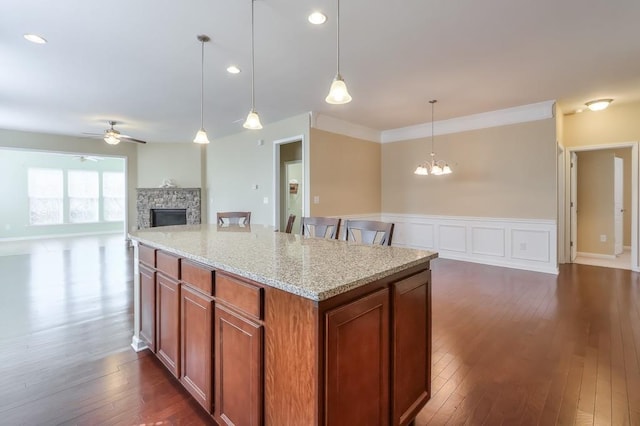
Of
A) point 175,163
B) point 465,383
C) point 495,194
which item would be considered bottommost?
point 465,383

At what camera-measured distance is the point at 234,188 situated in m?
6.90

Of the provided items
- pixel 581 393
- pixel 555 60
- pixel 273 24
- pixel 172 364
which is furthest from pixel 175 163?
pixel 581 393

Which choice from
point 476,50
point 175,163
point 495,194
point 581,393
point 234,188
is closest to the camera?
point 581,393

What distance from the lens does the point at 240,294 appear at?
4.38 feet

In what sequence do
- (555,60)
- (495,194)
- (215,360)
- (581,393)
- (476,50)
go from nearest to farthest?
(215,360) → (581,393) → (476,50) → (555,60) → (495,194)

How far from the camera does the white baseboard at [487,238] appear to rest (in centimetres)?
471

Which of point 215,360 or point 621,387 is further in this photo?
point 621,387

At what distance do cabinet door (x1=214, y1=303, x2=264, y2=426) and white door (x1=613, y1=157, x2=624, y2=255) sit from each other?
721 cm

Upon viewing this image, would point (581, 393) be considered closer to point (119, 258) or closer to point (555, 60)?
point (555, 60)

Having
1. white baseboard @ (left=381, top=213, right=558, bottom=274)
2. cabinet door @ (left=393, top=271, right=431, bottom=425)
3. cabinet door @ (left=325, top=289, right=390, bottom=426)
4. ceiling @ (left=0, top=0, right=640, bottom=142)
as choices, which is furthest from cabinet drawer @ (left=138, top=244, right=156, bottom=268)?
white baseboard @ (left=381, top=213, right=558, bottom=274)

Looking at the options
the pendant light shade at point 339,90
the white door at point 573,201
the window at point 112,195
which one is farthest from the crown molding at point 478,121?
the window at point 112,195

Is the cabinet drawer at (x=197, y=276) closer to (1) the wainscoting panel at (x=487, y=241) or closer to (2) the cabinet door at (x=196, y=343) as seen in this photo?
(2) the cabinet door at (x=196, y=343)

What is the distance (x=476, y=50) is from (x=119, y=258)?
6.81 meters

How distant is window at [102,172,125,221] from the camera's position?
1048 centimetres
